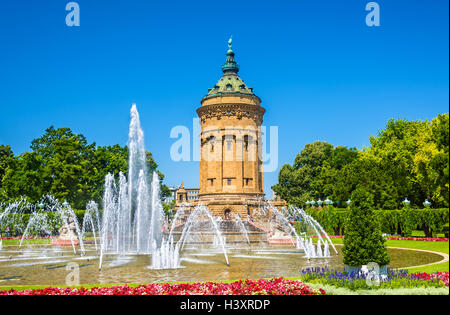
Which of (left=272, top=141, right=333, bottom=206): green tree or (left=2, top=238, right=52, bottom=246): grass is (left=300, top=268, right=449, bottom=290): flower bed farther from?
(left=272, top=141, right=333, bottom=206): green tree

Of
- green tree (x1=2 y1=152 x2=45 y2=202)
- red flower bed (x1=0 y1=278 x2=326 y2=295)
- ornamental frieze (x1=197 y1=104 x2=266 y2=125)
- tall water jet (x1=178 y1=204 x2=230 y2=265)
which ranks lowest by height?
tall water jet (x1=178 y1=204 x2=230 y2=265)

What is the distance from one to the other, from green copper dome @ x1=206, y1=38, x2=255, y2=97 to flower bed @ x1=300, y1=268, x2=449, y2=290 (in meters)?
51.9

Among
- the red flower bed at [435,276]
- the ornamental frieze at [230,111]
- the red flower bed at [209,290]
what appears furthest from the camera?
the ornamental frieze at [230,111]

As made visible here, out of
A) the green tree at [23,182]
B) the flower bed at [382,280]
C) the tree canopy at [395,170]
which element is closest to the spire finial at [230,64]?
the tree canopy at [395,170]

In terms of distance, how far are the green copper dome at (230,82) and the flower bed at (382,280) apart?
170 ft

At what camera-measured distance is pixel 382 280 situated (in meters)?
10.4

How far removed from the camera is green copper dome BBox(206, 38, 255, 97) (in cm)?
6234

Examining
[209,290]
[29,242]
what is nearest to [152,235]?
[29,242]

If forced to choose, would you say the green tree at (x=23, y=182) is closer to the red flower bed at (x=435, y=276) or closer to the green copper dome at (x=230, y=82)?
the green copper dome at (x=230, y=82)

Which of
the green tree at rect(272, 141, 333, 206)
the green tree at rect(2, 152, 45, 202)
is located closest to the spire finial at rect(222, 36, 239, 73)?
the green tree at rect(272, 141, 333, 206)

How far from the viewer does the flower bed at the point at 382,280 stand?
9828mm
